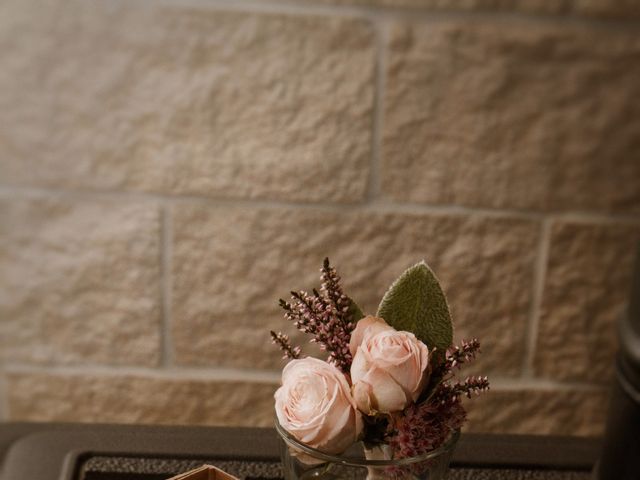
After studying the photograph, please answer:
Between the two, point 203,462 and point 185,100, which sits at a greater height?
point 185,100

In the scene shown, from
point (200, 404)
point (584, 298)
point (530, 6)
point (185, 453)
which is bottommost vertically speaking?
point (200, 404)

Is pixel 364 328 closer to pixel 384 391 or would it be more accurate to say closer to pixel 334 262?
pixel 384 391

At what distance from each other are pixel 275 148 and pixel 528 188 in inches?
15.5

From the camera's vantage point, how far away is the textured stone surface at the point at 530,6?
1.29m

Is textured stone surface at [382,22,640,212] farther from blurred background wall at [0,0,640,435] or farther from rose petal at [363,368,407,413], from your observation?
rose petal at [363,368,407,413]

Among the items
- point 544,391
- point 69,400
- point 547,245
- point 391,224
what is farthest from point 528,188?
point 69,400

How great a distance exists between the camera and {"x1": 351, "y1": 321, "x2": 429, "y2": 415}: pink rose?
2.39 feet

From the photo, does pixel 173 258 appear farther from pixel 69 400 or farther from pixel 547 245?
pixel 547 245

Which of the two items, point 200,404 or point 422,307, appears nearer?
point 422,307

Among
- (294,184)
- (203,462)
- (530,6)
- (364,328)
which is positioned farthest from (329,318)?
(530,6)

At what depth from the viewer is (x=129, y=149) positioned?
4.47ft

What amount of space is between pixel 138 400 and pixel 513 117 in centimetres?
76

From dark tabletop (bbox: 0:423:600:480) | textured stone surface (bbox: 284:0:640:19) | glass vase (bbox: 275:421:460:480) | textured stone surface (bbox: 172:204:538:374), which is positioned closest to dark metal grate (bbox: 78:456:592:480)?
dark tabletop (bbox: 0:423:600:480)

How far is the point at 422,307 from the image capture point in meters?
0.80
